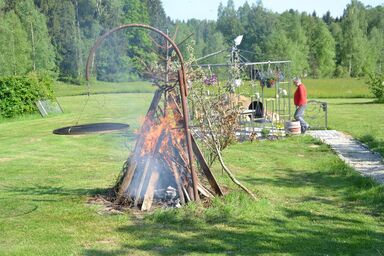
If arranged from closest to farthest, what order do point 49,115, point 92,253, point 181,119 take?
point 92,253, point 181,119, point 49,115

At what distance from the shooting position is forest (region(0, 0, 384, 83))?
37219 millimetres

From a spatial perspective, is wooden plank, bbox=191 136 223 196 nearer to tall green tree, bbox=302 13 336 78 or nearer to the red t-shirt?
the red t-shirt

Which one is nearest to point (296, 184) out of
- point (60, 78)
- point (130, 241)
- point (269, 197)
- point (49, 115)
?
point (269, 197)

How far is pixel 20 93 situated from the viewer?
68.1 feet

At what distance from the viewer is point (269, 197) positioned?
731cm

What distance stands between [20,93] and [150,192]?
15.7 meters

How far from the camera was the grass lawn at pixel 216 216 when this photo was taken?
17.3 feet

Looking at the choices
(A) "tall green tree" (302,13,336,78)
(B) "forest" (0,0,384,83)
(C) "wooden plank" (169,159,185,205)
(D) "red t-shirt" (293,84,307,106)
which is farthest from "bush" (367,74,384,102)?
(A) "tall green tree" (302,13,336,78)

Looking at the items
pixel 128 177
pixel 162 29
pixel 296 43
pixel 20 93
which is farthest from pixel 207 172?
pixel 296 43

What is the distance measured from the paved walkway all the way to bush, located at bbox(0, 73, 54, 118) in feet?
40.3

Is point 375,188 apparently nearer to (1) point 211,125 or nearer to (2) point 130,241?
(1) point 211,125

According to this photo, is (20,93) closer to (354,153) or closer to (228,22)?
(354,153)

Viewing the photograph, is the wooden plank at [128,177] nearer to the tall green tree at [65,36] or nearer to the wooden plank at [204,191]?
the wooden plank at [204,191]

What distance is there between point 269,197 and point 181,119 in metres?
1.82
